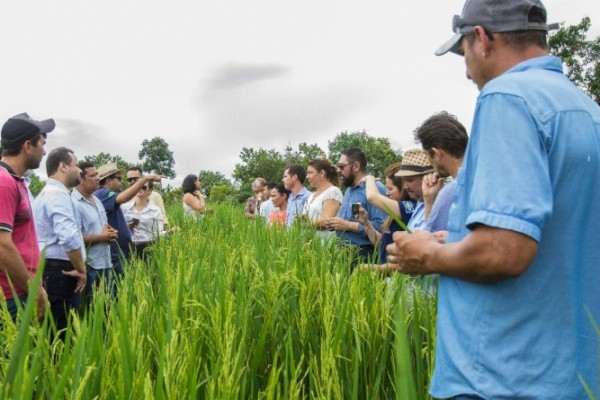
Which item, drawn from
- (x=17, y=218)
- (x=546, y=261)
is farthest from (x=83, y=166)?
(x=546, y=261)

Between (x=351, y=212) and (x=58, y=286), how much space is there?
89.3 inches

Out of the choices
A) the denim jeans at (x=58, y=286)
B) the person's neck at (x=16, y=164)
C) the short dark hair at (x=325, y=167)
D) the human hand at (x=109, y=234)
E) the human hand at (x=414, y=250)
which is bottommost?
the denim jeans at (x=58, y=286)

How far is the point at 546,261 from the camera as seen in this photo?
43.2 inches

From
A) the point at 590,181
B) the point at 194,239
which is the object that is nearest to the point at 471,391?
the point at 590,181

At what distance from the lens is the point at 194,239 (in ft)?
15.3

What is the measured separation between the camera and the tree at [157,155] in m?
89.3

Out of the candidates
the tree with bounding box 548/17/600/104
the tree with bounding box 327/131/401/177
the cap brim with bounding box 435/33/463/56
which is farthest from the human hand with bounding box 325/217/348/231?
the tree with bounding box 327/131/401/177

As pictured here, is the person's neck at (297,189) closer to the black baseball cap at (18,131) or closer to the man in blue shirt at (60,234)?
the man in blue shirt at (60,234)

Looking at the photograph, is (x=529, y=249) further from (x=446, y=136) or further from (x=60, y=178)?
(x=60, y=178)

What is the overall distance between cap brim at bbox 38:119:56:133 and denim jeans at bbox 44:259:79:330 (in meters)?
1.00

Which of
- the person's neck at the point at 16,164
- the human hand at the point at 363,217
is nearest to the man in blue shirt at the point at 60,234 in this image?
the person's neck at the point at 16,164

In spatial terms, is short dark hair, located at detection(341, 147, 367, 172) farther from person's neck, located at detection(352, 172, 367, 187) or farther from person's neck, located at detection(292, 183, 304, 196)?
person's neck, located at detection(292, 183, 304, 196)

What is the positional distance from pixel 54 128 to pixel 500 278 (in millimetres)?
3149

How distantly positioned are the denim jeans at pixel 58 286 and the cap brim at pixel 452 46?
10.9 feet
